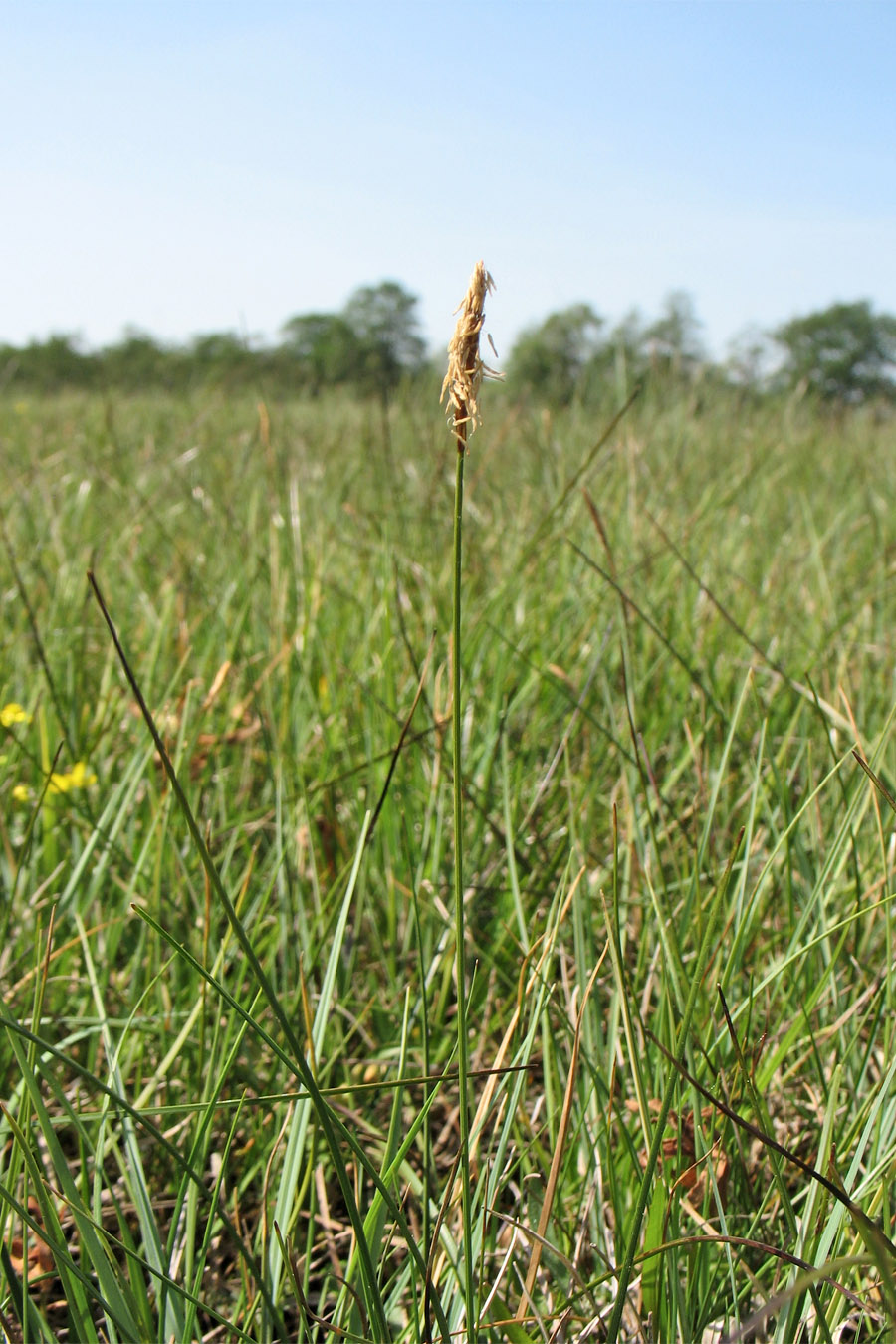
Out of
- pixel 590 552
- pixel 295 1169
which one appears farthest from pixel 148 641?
pixel 295 1169

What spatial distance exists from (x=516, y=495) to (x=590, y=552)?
76 cm

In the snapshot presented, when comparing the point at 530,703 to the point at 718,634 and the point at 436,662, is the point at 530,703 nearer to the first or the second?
the point at 436,662

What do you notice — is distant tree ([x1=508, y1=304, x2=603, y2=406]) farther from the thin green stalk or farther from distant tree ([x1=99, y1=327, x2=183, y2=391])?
the thin green stalk

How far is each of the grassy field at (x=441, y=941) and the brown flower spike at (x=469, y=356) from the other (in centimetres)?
21

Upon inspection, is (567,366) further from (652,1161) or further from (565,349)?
(652,1161)

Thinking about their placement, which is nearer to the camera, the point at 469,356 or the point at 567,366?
the point at 469,356

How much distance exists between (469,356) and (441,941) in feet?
2.68

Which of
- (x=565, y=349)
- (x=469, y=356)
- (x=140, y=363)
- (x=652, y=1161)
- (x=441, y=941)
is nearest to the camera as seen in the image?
(x=469, y=356)

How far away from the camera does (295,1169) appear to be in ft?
2.08

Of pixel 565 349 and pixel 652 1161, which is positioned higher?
pixel 565 349

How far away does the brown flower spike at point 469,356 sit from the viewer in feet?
1.14

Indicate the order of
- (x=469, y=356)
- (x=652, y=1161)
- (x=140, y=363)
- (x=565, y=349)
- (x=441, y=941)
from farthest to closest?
1. (x=140, y=363)
2. (x=565, y=349)
3. (x=441, y=941)
4. (x=652, y=1161)
5. (x=469, y=356)

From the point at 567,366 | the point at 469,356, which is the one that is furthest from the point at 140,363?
the point at 469,356

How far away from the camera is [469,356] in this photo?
354mm
